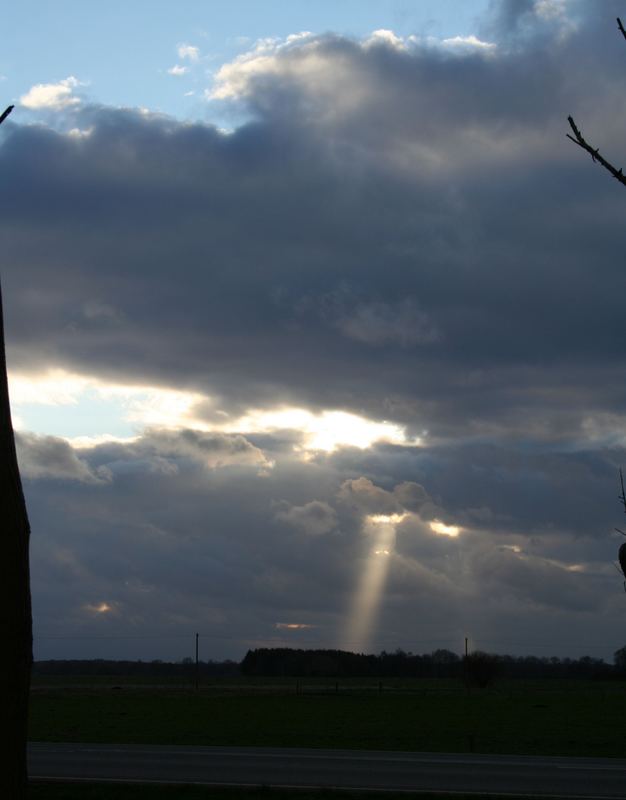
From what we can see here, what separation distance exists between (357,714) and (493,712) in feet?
21.9

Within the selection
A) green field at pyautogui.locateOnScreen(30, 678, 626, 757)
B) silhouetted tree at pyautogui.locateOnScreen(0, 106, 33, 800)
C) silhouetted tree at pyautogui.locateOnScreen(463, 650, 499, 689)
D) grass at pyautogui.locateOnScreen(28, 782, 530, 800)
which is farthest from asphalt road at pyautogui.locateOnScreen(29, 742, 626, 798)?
silhouetted tree at pyautogui.locateOnScreen(463, 650, 499, 689)

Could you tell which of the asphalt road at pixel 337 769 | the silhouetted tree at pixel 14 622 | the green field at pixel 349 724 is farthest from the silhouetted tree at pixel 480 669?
the silhouetted tree at pixel 14 622

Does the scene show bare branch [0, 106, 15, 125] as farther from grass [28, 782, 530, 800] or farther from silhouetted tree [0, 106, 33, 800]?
grass [28, 782, 530, 800]

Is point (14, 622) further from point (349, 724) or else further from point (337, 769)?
point (349, 724)

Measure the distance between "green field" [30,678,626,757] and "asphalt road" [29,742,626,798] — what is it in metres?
3.46

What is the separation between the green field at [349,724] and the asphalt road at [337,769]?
346 centimetres

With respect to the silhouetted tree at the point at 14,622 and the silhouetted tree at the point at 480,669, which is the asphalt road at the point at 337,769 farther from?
the silhouetted tree at the point at 480,669

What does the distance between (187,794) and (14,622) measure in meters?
9.23

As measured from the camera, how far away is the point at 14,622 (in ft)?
23.3

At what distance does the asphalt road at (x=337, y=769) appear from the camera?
18.5 metres

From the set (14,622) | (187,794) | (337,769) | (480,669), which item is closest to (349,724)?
(337,769)

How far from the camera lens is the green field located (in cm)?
3041

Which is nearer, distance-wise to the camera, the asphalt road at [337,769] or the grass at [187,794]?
the grass at [187,794]

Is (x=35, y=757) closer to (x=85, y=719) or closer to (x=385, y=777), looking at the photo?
(x=385, y=777)
